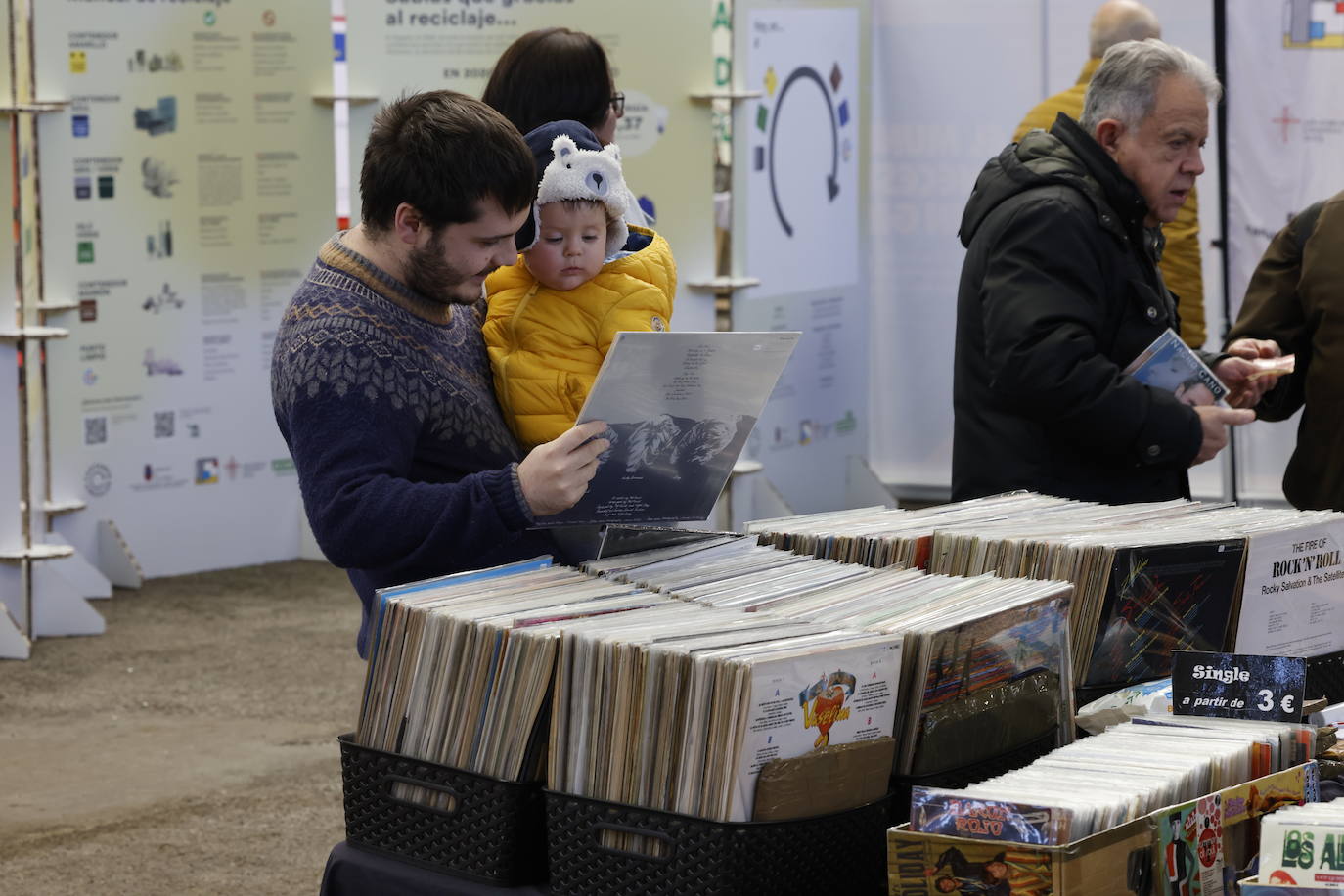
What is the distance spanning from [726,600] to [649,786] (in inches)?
11.0

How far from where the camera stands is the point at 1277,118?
731 cm

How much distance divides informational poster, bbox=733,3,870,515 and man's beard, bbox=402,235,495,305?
5.03 metres

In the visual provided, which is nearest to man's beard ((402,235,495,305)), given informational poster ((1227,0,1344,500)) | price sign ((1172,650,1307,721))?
price sign ((1172,650,1307,721))

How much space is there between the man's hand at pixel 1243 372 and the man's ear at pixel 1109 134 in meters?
0.43

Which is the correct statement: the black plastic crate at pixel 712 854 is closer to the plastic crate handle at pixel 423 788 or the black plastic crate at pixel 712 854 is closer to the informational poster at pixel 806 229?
the plastic crate handle at pixel 423 788

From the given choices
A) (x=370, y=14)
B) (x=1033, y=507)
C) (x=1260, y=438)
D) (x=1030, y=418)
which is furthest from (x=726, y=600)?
(x=1260, y=438)

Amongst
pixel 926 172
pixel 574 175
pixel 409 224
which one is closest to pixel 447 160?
pixel 409 224

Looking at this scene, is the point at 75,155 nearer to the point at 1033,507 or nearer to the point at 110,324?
the point at 110,324

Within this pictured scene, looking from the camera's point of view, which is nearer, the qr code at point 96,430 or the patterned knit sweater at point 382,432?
the patterned knit sweater at point 382,432

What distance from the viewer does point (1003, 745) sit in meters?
1.81

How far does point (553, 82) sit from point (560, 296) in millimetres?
488

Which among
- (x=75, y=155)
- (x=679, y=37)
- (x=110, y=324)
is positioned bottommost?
(x=110, y=324)

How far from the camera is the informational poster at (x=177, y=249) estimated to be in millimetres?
6820

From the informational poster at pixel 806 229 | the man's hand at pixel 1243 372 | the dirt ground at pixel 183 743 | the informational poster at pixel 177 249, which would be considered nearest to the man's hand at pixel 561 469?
the man's hand at pixel 1243 372
